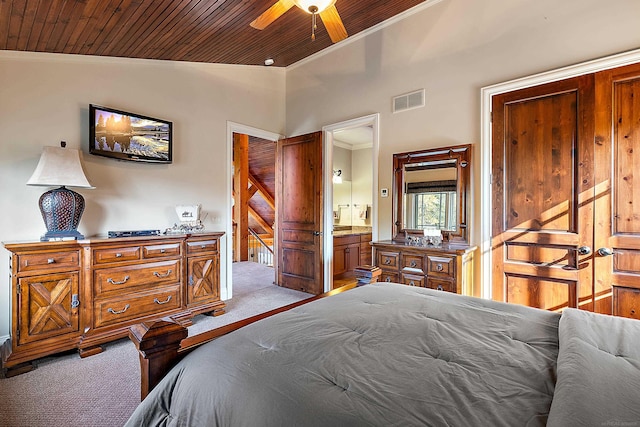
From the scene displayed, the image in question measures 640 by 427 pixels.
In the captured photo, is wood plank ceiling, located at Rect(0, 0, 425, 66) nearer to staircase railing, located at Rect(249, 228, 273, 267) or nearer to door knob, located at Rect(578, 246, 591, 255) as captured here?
door knob, located at Rect(578, 246, 591, 255)

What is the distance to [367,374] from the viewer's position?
0.91 m

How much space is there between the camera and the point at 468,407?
75 centimetres

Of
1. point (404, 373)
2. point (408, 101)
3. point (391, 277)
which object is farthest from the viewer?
point (408, 101)

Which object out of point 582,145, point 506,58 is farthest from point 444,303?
point 506,58

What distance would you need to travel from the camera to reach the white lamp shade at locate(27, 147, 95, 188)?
8.41 feet

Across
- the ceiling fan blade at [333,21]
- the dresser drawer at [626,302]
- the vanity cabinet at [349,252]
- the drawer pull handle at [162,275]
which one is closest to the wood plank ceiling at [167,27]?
the ceiling fan blade at [333,21]

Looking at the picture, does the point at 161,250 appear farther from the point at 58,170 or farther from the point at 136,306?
the point at 58,170

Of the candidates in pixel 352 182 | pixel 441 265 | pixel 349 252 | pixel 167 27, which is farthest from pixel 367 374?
pixel 352 182

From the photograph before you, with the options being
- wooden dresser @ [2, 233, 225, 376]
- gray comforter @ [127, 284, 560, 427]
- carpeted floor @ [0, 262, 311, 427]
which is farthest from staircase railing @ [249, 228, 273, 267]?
gray comforter @ [127, 284, 560, 427]

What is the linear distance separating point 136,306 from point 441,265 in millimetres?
2932

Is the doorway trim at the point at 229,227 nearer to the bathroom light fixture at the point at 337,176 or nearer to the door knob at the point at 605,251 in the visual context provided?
the bathroom light fixture at the point at 337,176

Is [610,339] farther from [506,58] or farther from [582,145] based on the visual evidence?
[506,58]

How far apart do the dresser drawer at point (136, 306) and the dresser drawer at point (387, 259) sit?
7.11 feet

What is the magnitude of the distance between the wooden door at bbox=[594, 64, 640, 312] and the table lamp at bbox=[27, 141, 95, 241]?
4.34m
